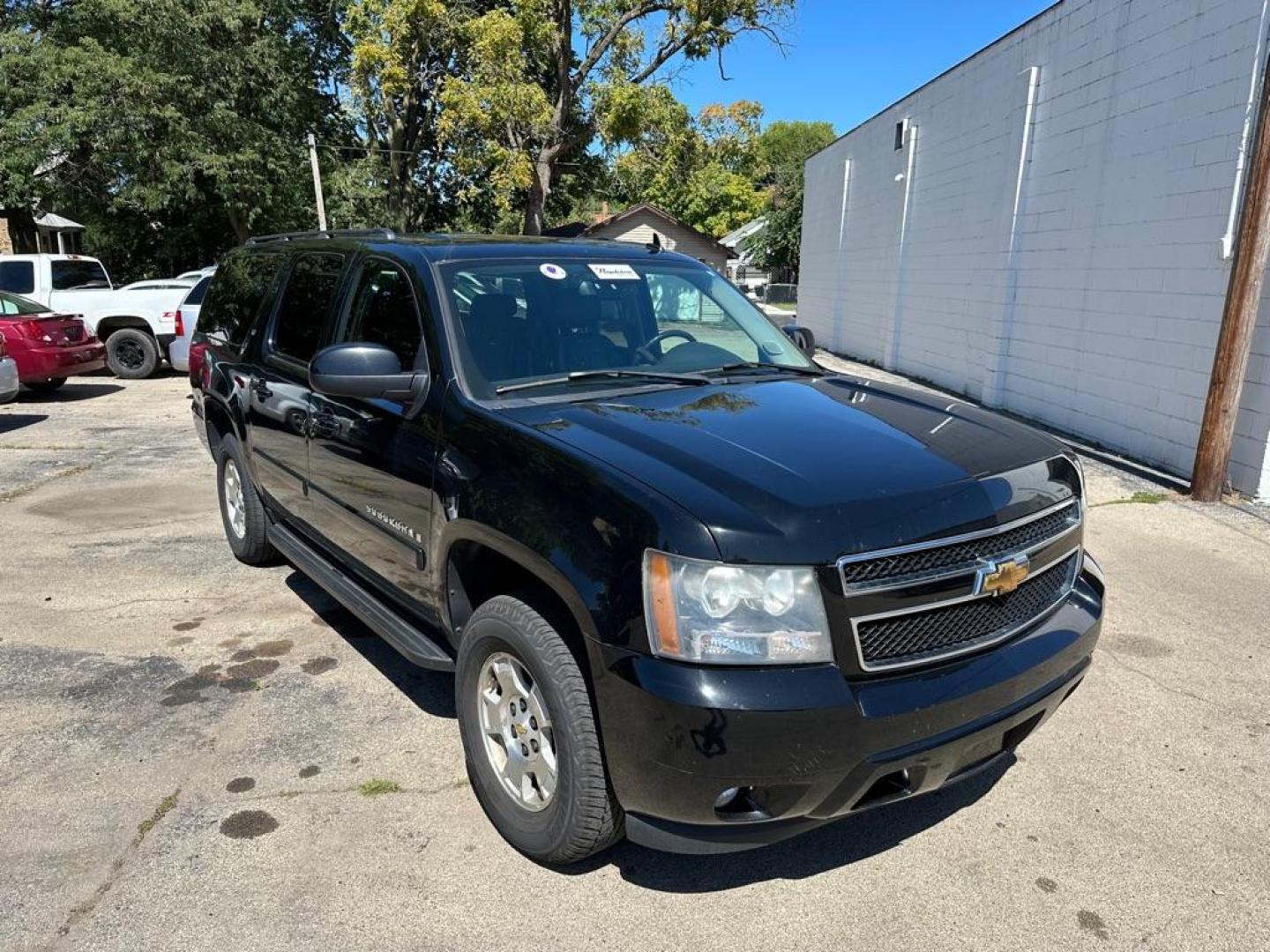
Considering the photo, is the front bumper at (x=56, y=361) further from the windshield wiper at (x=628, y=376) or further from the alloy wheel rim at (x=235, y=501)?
the windshield wiper at (x=628, y=376)

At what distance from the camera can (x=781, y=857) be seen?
2895mm

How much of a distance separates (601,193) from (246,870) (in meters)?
28.3

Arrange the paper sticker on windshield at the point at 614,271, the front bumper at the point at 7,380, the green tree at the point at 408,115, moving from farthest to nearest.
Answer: the green tree at the point at 408,115 → the front bumper at the point at 7,380 → the paper sticker on windshield at the point at 614,271

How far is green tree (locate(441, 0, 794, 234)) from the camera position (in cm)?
2084

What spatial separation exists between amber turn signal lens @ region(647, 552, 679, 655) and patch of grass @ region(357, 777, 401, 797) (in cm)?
152

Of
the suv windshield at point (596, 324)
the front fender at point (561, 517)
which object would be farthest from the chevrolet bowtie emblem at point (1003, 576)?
the suv windshield at point (596, 324)

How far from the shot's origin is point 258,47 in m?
23.0

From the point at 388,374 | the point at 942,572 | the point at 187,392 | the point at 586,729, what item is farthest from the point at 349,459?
the point at 187,392

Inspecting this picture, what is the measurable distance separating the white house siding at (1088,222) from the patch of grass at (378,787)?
7134mm

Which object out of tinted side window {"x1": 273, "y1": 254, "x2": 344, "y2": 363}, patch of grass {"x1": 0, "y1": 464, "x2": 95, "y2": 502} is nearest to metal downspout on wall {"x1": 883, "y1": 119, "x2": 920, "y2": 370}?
patch of grass {"x1": 0, "y1": 464, "x2": 95, "y2": 502}

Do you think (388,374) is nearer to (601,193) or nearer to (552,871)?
(552,871)

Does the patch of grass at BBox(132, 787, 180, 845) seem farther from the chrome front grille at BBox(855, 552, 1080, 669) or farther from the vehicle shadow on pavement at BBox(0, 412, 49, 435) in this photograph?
the vehicle shadow on pavement at BBox(0, 412, 49, 435)

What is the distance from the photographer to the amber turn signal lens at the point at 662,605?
2219mm

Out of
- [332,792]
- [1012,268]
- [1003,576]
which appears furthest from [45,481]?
[1012,268]
